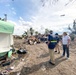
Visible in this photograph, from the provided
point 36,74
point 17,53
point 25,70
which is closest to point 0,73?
point 25,70

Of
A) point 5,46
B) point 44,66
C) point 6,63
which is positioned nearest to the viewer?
point 44,66

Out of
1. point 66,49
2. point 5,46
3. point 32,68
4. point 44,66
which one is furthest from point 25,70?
point 66,49

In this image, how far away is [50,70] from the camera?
7.62 metres

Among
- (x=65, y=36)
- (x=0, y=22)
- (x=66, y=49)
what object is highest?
(x=0, y=22)

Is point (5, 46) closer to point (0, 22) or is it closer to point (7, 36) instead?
point (7, 36)

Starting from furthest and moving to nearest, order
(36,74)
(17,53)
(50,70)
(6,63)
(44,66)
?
(17,53), (6,63), (44,66), (50,70), (36,74)

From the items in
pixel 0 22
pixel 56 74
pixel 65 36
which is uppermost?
pixel 0 22

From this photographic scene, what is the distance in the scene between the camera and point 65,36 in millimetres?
10133

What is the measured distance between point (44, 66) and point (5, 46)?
354cm

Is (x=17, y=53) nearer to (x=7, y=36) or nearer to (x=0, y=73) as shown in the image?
(x=7, y=36)

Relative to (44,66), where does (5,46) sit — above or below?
above

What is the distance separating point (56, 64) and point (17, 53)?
4879 mm

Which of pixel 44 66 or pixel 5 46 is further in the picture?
pixel 5 46

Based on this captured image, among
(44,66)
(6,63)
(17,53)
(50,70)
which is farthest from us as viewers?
(17,53)
